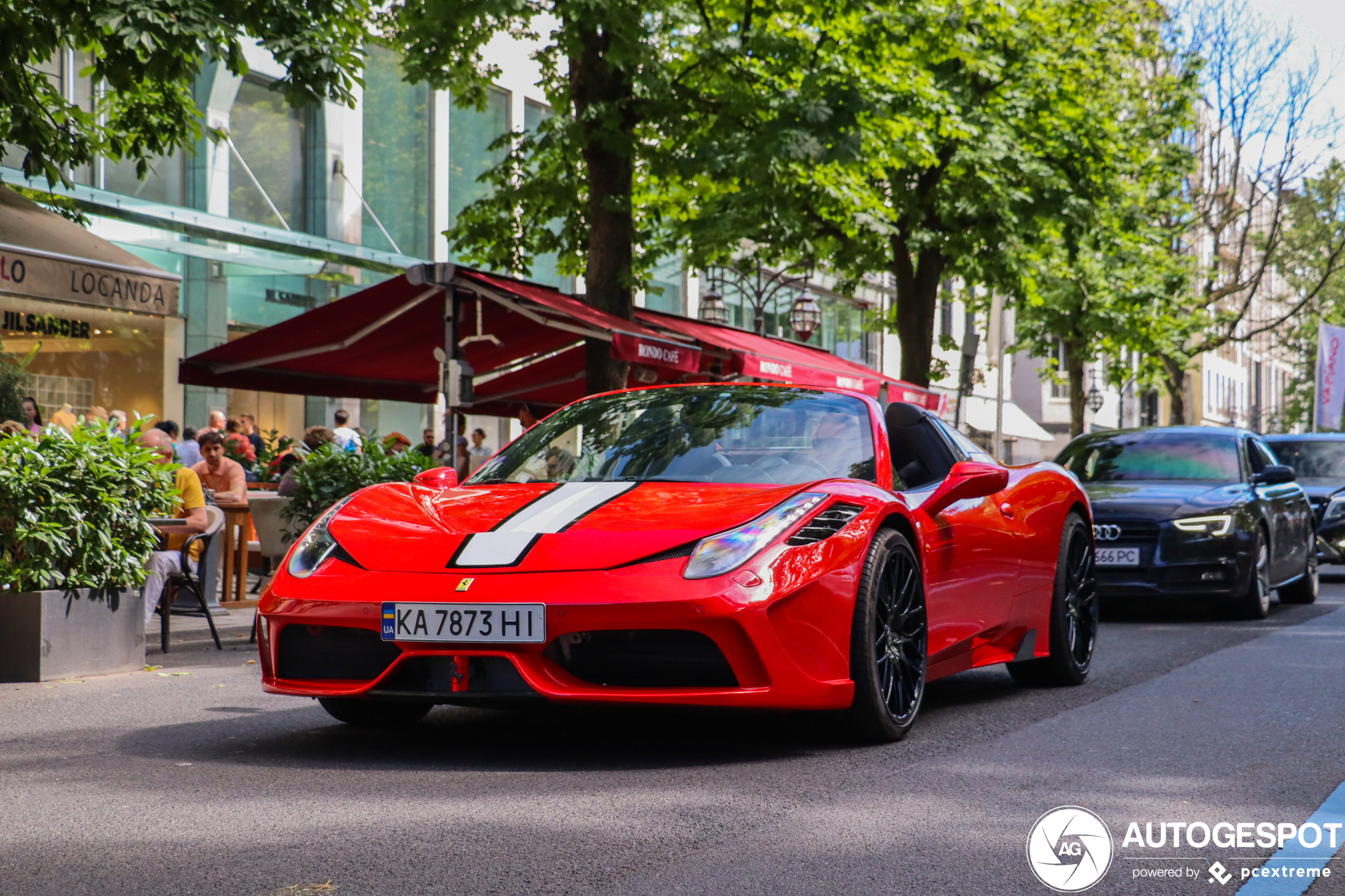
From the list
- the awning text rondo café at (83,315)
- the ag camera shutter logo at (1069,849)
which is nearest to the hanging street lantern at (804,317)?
the awning text rondo café at (83,315)

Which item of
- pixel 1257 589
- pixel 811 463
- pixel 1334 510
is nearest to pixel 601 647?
pixel 811 463

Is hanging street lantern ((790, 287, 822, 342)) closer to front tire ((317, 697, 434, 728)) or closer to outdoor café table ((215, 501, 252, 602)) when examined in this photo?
outdoor café table ((215, 501, 252, 602))

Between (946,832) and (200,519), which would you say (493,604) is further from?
(200,519)

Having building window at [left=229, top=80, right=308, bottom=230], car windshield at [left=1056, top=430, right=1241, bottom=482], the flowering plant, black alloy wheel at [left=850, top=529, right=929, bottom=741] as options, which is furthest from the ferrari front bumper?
building window at [left=229, top=80, right=308, bottom=230]

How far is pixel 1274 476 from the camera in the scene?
472 inches

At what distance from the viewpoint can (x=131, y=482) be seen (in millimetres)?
7832

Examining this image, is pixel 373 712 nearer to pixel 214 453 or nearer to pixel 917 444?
pixel 917 444

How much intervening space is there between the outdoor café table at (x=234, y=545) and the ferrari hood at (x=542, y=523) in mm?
7041

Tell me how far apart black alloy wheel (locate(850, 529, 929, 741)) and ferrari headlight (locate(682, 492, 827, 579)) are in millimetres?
364

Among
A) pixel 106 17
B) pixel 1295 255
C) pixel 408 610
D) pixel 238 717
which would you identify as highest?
pixel 1295 255

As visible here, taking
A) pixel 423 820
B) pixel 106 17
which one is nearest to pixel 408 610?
pixel 423 820

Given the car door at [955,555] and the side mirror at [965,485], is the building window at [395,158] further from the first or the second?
the side mirror at [965,485]

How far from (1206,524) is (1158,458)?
55.9 inches

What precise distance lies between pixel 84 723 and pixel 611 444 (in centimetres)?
230
